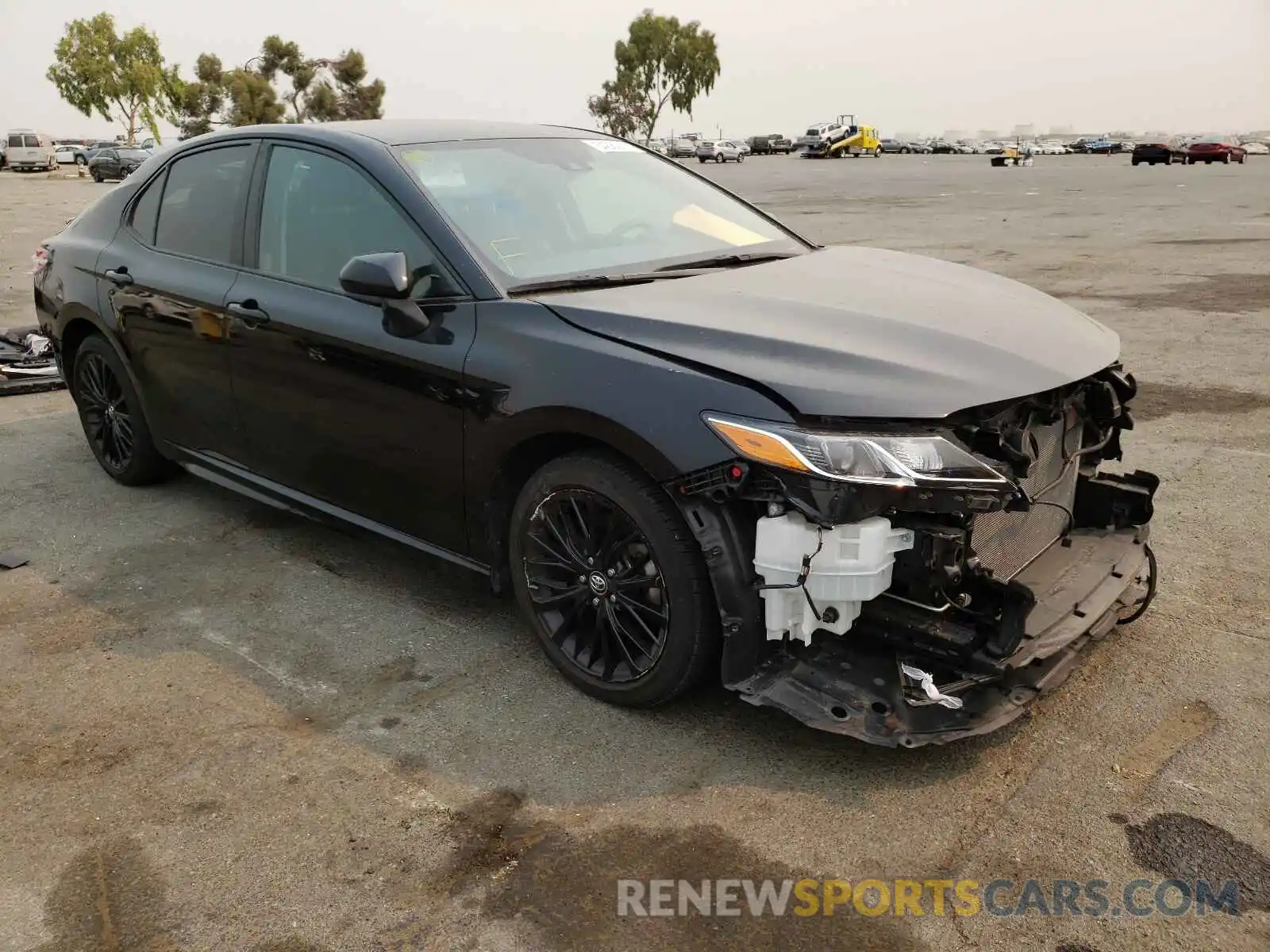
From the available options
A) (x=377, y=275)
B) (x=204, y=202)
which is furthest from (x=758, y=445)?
(x=204, y=202)

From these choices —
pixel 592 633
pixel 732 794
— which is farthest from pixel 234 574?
pixel 732 794

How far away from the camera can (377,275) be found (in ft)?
10.7

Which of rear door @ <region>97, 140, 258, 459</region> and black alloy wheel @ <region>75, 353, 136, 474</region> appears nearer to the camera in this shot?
rear door @ <region>97, 140, 258, 459</region>

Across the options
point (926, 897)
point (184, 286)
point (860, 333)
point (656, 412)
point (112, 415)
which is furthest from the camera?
point (112, 415)

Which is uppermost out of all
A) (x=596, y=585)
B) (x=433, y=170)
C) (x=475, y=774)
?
(x=433, y=170)

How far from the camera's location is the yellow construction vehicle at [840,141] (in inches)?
3044

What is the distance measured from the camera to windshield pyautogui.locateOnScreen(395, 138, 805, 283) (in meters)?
3.60

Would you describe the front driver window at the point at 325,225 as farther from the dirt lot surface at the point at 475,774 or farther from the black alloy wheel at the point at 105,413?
the black alloy wheel at the point at 105,413

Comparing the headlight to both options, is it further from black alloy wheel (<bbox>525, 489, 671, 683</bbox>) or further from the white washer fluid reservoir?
black alloy wheel (<bbox>525, 489, 671, 683</bbox>)

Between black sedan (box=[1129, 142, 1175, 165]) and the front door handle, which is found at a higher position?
the front door handle

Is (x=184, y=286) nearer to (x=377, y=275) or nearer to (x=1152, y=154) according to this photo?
(x=377, y=275)

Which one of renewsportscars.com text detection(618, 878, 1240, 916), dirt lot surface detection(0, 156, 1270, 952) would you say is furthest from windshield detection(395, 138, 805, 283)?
renewsportscars.com text detection(618, 878, 1240, 916)

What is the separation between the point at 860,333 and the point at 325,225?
2075 millimetres

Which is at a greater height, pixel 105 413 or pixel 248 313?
pixel 248 313
